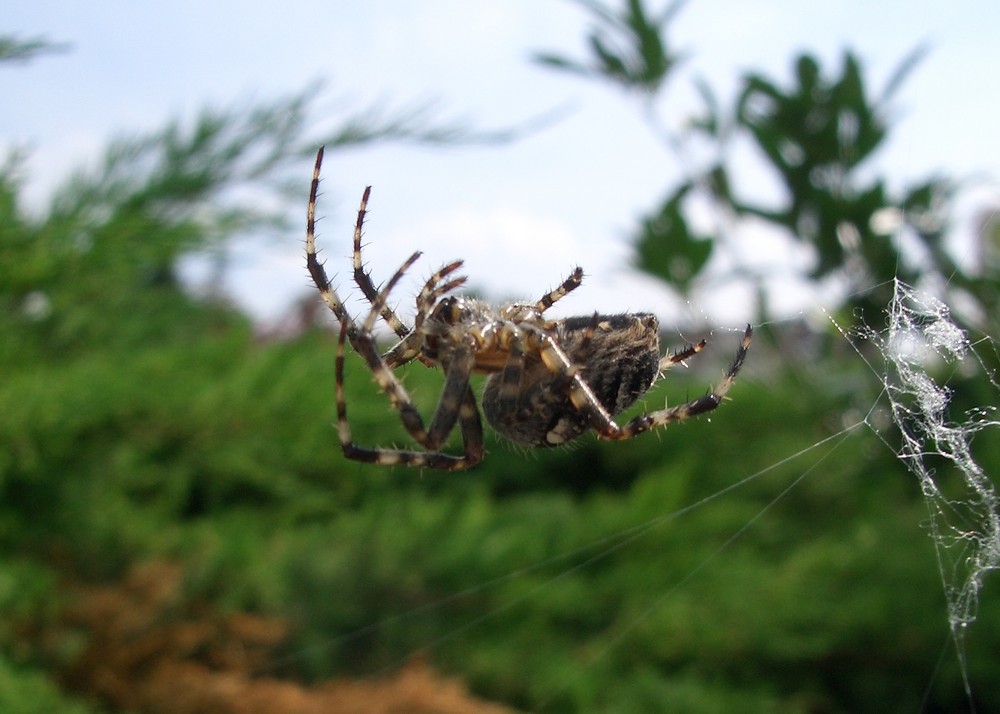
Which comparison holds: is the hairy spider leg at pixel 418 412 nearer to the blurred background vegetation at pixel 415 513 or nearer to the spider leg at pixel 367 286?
the spider leg at pixel 367 286

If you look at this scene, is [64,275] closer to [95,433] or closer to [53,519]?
[95,433]

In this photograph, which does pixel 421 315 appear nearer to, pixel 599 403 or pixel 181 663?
pixel 599 403

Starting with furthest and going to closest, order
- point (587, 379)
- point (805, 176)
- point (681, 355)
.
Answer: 1. point (805, 176)
2. point (681, 355)
3. point (587, 379)

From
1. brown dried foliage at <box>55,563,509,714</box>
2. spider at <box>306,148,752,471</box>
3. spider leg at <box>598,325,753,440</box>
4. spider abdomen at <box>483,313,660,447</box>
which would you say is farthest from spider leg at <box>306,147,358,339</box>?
brown dried foliage at <box>55,563,509,714</box>

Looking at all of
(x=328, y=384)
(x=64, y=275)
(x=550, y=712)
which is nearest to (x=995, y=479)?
(x=550, y=712)

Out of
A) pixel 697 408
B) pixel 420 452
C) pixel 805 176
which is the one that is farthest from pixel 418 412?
pixel 805 176

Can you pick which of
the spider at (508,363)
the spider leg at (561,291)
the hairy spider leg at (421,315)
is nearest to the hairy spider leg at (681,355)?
the spider at (508,363)
